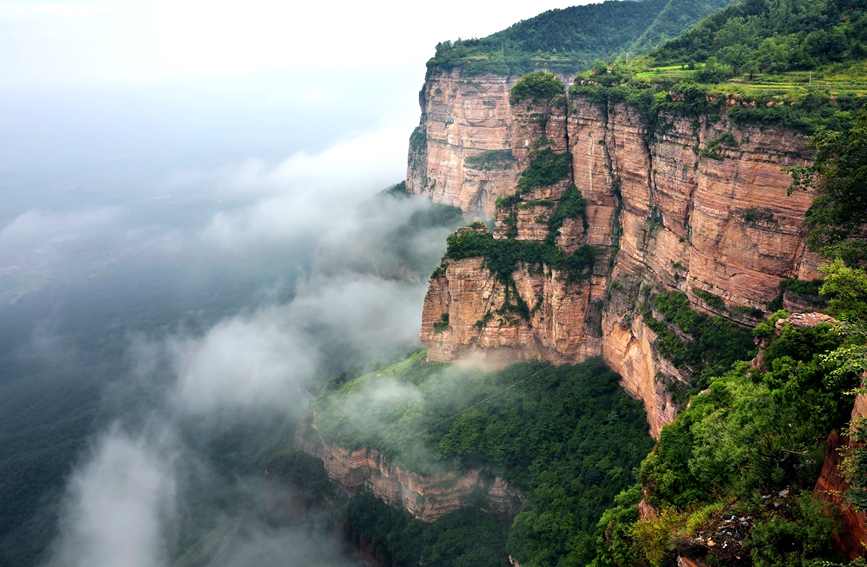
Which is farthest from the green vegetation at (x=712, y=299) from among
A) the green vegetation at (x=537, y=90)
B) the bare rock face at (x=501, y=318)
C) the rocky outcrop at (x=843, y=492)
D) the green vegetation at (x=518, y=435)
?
the green vegetation at (x=537, y=90)

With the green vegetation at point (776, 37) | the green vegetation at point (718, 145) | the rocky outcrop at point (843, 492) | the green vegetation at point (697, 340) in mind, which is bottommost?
the green vegetation at point (697, 340)

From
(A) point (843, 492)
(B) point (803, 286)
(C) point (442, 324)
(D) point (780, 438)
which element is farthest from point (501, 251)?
(A) point (843, 492)

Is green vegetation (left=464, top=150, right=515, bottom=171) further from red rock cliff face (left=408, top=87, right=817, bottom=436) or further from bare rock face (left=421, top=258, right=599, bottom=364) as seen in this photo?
bare rock face (left=421, top=258, right=599, bottom=364)

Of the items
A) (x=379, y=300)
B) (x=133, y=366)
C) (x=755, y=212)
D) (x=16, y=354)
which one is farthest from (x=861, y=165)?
(x=16, y=354)

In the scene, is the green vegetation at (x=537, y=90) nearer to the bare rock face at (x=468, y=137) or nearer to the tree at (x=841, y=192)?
the tree at (x=841, y=192)

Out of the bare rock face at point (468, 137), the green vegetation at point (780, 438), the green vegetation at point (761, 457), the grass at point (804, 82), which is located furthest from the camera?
the bare rock face at point (468, 137)

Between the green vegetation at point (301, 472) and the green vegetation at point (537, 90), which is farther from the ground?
the green vegetation at point (537, 90)

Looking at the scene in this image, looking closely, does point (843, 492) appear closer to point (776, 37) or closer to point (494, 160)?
point (776, 37)
